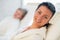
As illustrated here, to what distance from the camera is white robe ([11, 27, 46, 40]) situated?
100 centimetres

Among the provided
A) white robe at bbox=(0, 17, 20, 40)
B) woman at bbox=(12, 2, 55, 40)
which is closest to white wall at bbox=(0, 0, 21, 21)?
white robe at bbox=(0, 17, 20, 40)

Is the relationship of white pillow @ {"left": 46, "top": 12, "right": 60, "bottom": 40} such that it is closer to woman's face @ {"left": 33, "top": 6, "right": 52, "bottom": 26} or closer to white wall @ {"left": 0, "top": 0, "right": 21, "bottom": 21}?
woman's face @ {"left": 33, "top": 6, "right": 52, "bottom": 26}

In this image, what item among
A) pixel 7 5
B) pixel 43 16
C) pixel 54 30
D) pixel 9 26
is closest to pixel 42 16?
pixel 43 16

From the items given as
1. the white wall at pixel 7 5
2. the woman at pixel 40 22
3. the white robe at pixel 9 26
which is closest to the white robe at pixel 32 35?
the woman at pixel 40 22

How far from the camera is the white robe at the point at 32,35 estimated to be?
100 centimetres

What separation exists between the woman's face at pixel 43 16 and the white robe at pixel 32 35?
0.06 metres

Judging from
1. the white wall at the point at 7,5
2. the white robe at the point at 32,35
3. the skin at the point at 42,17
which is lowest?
the white robe at the point at 32,35

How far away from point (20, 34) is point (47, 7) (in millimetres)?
279

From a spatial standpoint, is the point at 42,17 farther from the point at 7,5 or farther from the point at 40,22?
the point at 7,5

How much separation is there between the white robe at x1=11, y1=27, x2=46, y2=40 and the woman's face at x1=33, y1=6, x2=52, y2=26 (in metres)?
0.06

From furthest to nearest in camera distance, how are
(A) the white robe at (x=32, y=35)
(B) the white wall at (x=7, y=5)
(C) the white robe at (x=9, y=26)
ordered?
1. (B) the white wall at (x=7, y=5)
2. (C) the white robe at (x=9, y=26)
3. (A) the white robe at (x=32, y=35)

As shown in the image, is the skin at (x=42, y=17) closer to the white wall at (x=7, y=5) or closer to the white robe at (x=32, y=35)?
the white robe at (x=32, y=35)

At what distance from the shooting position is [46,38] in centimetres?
105

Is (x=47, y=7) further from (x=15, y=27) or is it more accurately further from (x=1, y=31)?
(x=1, y=31)
